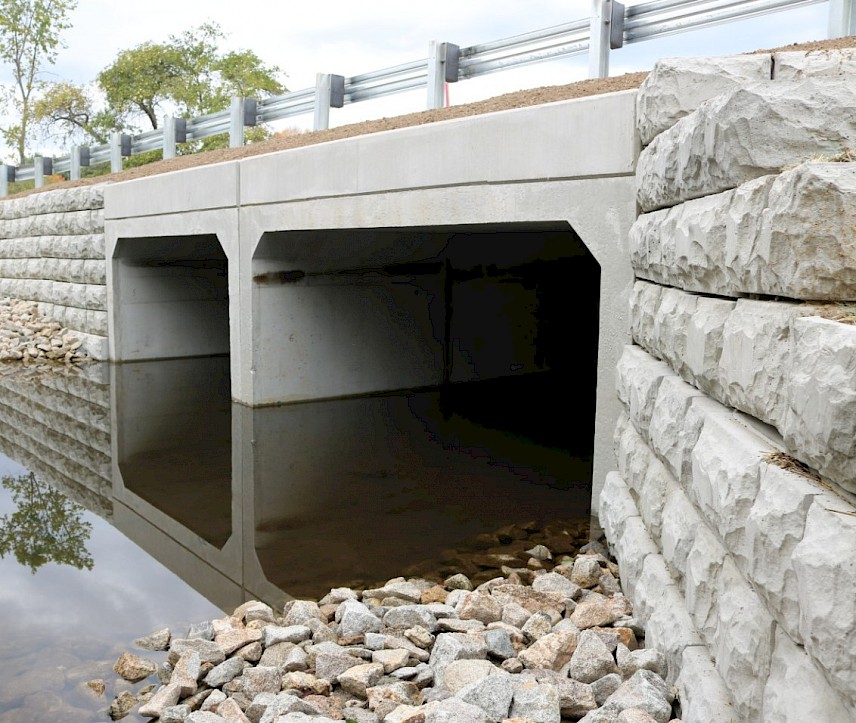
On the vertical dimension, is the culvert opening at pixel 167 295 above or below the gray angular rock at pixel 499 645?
above

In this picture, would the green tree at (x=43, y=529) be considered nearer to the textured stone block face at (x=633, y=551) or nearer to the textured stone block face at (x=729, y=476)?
the textured stone block face at (x=633, y=551)

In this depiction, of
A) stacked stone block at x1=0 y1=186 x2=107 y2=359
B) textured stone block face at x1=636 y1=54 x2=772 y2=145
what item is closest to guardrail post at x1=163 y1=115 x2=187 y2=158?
stacked stone block at x1=0 y1=186 x2=107 y2=359

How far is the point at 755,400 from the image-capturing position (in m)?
2.78

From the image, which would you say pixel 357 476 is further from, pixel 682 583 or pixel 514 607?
pixel 682 583

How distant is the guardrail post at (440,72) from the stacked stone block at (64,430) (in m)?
5.30

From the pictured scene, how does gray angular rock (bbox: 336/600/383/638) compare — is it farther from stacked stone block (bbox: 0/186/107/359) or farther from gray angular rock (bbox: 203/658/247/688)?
stacked stone block (bbox: 0/186/107/359)

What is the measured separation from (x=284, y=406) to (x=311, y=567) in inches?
195

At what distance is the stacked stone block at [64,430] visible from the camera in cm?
810

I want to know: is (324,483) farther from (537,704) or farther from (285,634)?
(537,704)

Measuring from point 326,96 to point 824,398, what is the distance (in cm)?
1116

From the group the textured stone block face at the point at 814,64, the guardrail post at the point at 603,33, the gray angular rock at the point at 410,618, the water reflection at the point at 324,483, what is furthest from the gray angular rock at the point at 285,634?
the guardrail post at the point at 603,33

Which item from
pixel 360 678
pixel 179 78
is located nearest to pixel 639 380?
pixel 360 678

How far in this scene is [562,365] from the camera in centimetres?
1348

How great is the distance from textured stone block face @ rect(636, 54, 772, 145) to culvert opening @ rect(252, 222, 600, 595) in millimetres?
2937
